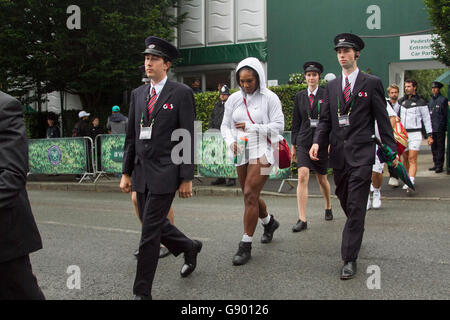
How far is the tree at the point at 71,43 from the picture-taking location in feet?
49.0

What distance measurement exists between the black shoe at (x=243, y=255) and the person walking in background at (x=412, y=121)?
5.28 m

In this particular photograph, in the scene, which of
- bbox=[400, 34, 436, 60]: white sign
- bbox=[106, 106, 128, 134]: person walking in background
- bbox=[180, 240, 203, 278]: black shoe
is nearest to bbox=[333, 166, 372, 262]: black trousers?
bbox=[180, 240, 203, 278]: black shoe

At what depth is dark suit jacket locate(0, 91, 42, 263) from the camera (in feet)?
7.68

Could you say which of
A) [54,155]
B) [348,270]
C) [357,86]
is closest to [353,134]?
→ [357,86]

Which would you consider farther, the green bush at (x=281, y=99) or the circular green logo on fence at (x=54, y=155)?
the circular green logo on fence at (x=54, y=155)

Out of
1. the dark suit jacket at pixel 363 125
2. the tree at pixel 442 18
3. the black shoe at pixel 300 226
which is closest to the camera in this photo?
the dark suit jacket at pixel 363 125

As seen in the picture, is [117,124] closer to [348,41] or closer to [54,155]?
[54,155]

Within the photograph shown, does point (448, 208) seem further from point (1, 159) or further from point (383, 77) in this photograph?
point (383, 77)

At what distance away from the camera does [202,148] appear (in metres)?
11.5

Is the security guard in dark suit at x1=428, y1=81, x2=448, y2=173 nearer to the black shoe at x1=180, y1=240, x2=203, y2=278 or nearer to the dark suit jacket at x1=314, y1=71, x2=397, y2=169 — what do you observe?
the dark suit jacket at x1=314, y1=71, x2=397, y2=169

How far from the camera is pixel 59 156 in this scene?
43.4 ft

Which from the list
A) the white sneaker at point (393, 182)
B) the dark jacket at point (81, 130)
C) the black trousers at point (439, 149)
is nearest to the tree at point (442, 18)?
the black trousers at point (439, 149)

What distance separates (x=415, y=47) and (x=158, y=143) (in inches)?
556

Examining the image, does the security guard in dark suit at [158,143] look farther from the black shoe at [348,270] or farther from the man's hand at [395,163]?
the man's hand at [395,163]
